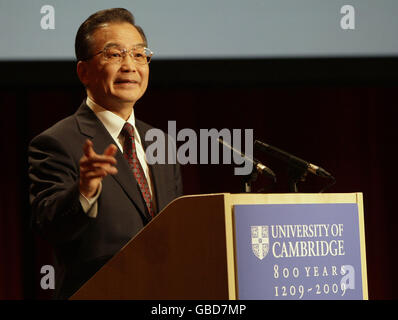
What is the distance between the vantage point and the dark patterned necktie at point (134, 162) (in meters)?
2.04

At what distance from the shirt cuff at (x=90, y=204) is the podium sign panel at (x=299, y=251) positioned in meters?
0.45

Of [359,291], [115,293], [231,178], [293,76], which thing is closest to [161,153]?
[115,293]

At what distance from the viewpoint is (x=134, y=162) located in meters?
2.11

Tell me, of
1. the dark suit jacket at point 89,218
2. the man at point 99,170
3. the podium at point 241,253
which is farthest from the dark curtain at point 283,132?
the podium at point 241,253

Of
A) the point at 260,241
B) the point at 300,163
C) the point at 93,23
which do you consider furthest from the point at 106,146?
the point at 260,241

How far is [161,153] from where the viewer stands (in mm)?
2320

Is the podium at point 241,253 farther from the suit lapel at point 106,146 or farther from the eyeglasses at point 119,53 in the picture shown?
the eyeglasses at point 119,53

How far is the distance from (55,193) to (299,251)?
0.75 metres

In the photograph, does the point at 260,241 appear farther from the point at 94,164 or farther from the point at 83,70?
the point at 83,70

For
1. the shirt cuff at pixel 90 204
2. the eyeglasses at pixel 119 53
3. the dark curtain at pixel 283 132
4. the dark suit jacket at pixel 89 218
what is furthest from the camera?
the dark curtain at pixel 283 132

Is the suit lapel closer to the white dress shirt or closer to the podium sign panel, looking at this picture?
the white dress shirt

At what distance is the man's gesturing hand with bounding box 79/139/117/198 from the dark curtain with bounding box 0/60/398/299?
2061 millimetres

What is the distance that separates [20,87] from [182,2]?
97 centimetres

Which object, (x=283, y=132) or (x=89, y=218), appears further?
(x=283, y=132)
